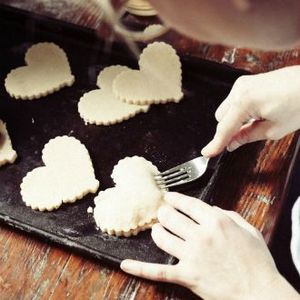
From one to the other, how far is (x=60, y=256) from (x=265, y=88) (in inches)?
20.2

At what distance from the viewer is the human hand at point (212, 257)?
869 mm

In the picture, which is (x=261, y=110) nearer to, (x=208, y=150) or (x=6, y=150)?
(x=208, y=150)

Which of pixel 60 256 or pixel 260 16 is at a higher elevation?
pixel 260 16

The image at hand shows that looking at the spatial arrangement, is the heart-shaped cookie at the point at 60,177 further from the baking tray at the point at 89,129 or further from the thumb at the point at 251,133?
the thumb at the point at 251,133

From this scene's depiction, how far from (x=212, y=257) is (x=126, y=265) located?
153 millimetres

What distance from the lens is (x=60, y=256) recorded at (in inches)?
38.6

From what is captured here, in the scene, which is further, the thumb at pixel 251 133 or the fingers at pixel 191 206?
the thumb at pixel 251 133

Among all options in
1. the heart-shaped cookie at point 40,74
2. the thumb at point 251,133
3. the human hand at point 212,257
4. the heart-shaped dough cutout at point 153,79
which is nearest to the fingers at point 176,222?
the human hand at point 212,257

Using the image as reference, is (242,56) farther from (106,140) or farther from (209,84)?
(106,140)

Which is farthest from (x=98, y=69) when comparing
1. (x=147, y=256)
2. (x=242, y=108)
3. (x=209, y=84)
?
(x=147, y=256)

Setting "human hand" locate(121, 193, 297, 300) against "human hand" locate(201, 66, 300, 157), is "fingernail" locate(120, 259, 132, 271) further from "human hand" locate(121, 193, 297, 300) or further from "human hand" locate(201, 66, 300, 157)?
"human hand" locate(201, 66, 300, 157)

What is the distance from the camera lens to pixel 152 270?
2.96 ft

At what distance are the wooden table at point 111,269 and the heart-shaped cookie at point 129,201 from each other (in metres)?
0.08

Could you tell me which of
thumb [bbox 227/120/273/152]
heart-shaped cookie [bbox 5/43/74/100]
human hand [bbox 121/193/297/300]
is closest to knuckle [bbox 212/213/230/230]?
human hand [bbox 121/193/297/300]
